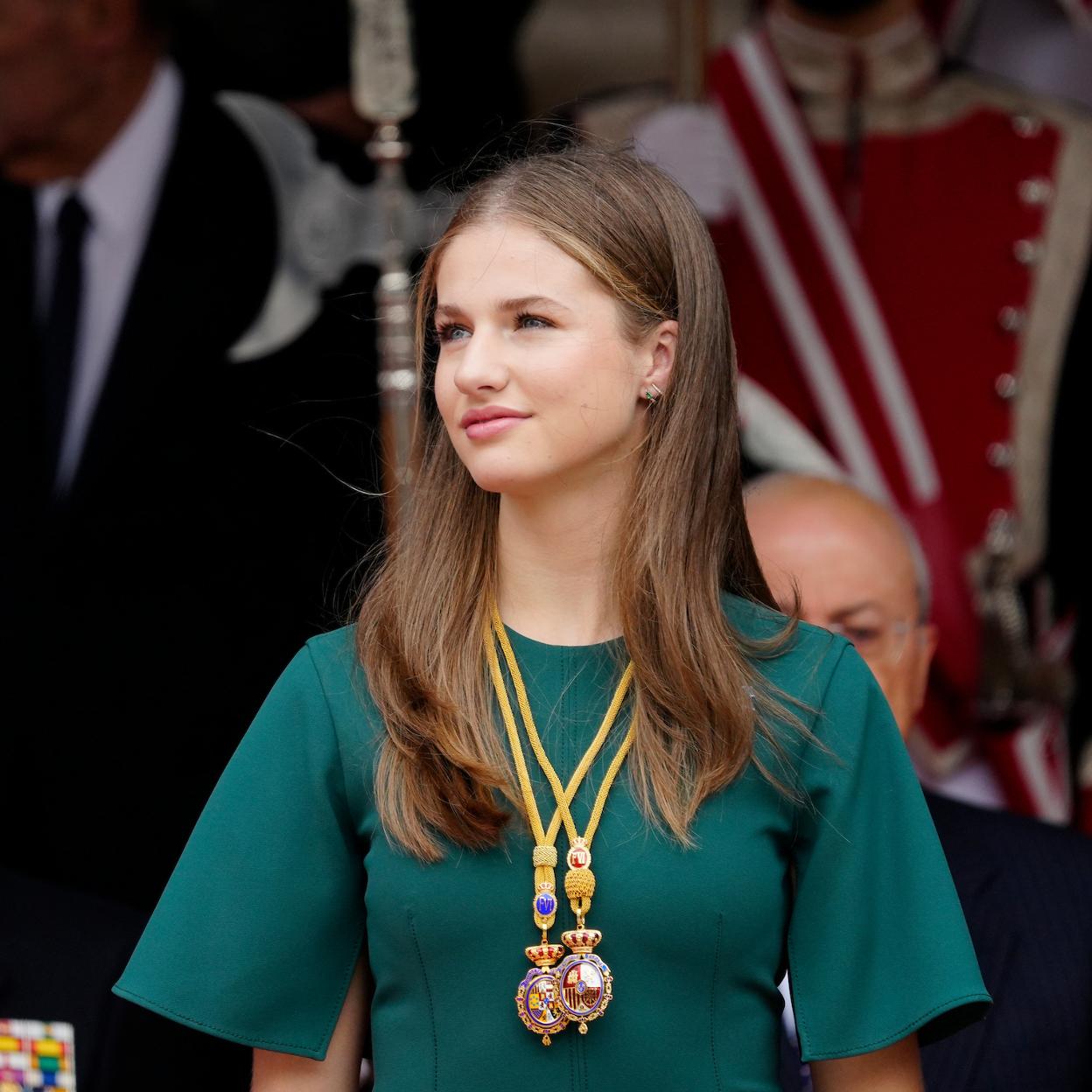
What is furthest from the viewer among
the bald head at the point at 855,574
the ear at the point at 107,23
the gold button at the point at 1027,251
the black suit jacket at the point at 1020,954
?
the gold button at the point at 1027,251

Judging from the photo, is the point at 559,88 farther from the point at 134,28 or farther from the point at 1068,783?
the point at 1068,783

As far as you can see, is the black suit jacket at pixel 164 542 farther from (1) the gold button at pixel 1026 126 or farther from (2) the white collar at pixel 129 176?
(1) the gold button at pixel 1026 126

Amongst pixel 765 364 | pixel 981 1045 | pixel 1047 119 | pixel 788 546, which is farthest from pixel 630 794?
pixel 1047 119

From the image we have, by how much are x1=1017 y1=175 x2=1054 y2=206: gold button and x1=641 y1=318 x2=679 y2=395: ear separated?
5.78 feet

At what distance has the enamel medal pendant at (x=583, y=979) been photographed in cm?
136

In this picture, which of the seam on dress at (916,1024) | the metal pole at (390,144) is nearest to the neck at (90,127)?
the metal pole at (390,144)

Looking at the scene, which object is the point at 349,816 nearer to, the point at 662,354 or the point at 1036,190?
the point at 662,354

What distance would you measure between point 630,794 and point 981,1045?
81 centimetres

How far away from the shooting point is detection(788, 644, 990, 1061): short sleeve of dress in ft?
4.70

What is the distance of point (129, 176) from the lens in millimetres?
2758

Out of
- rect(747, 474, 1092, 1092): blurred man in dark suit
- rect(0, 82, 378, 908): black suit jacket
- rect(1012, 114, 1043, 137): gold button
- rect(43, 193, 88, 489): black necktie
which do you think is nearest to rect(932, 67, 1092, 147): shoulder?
rect(1012, 114, 1043, 137): gold button

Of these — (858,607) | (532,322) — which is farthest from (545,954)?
(858,607)

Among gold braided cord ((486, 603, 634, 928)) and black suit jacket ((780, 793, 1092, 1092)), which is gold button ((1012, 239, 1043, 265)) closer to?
black suit jacket ((780, 793, 1092, 1092))

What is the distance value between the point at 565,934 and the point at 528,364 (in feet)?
1.45
